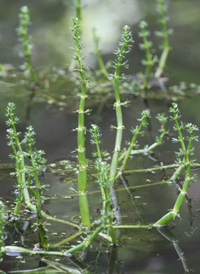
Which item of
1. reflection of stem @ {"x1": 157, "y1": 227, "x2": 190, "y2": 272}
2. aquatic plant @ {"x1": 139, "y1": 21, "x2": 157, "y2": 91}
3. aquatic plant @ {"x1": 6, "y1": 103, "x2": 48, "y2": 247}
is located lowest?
reflection of stem @ {"x1": 157, "y1": 227, "x2": 190, "y2": 272}

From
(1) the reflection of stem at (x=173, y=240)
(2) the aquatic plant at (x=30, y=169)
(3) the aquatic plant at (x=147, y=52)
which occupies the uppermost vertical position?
(3) the aquatic plant at (x=147, y=52)

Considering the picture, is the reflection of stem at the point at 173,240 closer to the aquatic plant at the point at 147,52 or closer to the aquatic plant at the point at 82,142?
the aquatic plant at the point at 82,142

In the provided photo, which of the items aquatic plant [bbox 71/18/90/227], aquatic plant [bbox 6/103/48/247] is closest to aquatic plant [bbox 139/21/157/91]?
aquatic plant [bbox 71/18/90/227]

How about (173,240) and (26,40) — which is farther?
(26,40)

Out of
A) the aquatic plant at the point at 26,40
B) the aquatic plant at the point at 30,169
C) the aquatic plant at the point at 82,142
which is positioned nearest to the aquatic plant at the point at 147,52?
the aquatic plant at the point at 26,40

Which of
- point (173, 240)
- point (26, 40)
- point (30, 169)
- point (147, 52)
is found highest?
point (26, 40)

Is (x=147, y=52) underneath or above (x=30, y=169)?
above

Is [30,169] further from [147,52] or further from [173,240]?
[147,52]

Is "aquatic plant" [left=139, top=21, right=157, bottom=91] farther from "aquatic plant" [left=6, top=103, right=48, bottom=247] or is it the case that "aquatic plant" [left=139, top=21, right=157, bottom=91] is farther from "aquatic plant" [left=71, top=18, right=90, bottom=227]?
"aquatic plant" [left=6, top=103, right=48, bottom=247]

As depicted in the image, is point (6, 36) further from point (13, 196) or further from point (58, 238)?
point (58, 238)

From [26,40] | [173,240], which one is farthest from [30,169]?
[26,40]

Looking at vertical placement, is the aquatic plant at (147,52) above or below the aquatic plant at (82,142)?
above

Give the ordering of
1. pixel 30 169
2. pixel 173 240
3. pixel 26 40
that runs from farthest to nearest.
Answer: pixel 26 40
pixel 173 240
pixel 30 169
